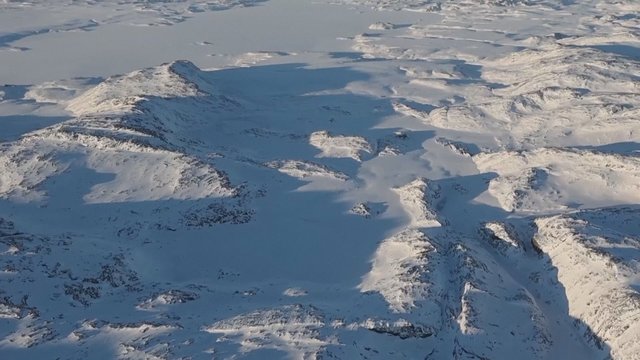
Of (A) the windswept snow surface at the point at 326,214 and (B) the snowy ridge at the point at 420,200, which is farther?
(B) the snowy ridge at the point at 420,200

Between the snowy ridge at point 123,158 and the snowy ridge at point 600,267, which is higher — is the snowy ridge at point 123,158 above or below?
above

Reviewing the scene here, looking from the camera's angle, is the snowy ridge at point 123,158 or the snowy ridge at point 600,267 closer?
the snowy ridge at point 600,267

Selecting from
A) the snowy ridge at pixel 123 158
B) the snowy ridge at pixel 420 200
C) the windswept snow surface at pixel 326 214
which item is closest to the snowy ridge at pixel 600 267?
the windswept snow surface at pixel 326 214

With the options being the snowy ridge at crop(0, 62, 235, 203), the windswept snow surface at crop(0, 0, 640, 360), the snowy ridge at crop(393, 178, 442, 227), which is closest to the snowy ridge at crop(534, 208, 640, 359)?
the windswept snow surface at crop(0, 0, 640, 360)

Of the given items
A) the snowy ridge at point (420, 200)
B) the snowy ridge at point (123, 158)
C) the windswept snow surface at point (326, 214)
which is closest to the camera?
the windswept snow surface at point (326, 214)

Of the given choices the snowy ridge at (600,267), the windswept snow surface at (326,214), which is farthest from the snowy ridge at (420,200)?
the snowy ridge at (600,267)

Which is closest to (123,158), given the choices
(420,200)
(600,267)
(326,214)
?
(326,214)

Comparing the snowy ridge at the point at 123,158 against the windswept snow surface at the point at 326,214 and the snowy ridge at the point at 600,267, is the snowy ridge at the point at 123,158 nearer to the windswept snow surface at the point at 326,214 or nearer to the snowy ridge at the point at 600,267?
the windswept snow surface at the point at 326,214

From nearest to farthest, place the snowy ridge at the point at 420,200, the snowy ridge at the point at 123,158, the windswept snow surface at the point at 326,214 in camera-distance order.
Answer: the windswept snow surface at the point at 326,214 → the snowy ridge at the point at 420,200 → the snowy ridge at the point at 123,158
